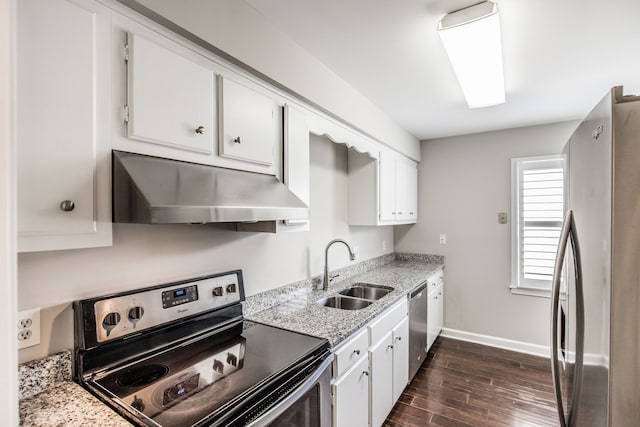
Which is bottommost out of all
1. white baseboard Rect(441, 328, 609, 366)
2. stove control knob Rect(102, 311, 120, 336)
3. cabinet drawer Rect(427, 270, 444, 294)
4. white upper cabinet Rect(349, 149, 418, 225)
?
white baseboard Rect(441, 328, 609, 366)

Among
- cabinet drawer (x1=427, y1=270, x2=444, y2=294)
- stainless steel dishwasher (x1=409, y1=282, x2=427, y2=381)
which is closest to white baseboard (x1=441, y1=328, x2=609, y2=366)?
cabinet drawer (x1=427, y1=270, x2=444, y2=294)

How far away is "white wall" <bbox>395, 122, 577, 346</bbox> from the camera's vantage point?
347cm

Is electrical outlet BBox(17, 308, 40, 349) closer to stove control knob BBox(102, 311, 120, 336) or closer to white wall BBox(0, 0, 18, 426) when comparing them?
stove control knob BBox(102, 311, 120, 336)

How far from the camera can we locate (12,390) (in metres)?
0.63

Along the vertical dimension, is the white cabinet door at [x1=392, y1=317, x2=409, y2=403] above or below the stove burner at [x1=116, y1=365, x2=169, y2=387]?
below

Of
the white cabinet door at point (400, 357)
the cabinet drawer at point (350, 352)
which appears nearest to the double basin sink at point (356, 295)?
the white cabinet door at point (400, 357)

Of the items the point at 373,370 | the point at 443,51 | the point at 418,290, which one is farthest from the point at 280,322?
the point at 443,51

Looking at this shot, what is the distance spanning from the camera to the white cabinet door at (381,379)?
6.50ft

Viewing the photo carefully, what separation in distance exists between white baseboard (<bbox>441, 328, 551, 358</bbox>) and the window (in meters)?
0.57

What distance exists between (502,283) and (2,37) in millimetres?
4201

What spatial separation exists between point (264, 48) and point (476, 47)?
116 cm

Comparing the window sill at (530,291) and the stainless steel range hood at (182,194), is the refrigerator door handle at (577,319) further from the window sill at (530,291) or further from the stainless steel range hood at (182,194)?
the window sill at (530,291)

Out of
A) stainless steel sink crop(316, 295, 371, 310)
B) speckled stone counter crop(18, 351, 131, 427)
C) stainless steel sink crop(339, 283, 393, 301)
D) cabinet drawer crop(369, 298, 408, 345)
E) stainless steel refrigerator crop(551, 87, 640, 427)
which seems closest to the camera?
stainless steel refrigerator crop(551, 87, 640, 427)

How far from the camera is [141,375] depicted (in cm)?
114
